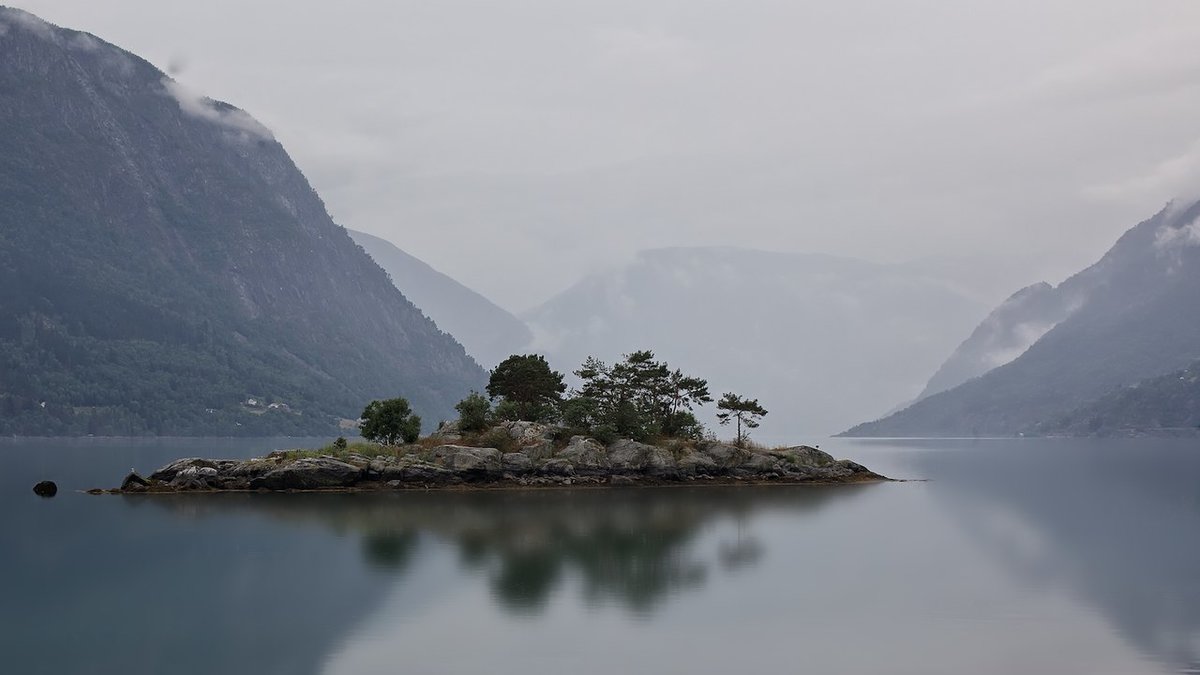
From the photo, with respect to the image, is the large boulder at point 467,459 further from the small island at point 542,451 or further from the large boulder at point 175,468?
the large boulder at point 175,468

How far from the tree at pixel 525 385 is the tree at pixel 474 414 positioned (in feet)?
16.0

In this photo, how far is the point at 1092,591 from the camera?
147 feet

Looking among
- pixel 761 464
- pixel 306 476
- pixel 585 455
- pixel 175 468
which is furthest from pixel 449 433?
pixel 761 464

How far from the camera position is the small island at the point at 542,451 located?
99.3m

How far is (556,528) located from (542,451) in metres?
39.1

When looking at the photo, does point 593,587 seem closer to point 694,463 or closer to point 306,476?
point 306,476

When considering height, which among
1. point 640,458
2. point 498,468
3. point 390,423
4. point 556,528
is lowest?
point 556,528

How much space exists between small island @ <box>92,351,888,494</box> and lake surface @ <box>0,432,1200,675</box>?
41.1ft

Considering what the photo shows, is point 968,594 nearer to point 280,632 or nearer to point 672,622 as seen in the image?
point 672,622

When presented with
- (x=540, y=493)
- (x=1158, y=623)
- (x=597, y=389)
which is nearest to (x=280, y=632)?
(x=1158, y=623)

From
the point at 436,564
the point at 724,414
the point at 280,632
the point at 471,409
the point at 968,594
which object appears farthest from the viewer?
the point at 724,414

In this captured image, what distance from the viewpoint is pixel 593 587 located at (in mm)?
46188

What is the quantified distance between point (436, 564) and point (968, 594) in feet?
82.4

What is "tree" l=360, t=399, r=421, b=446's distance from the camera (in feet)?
360
